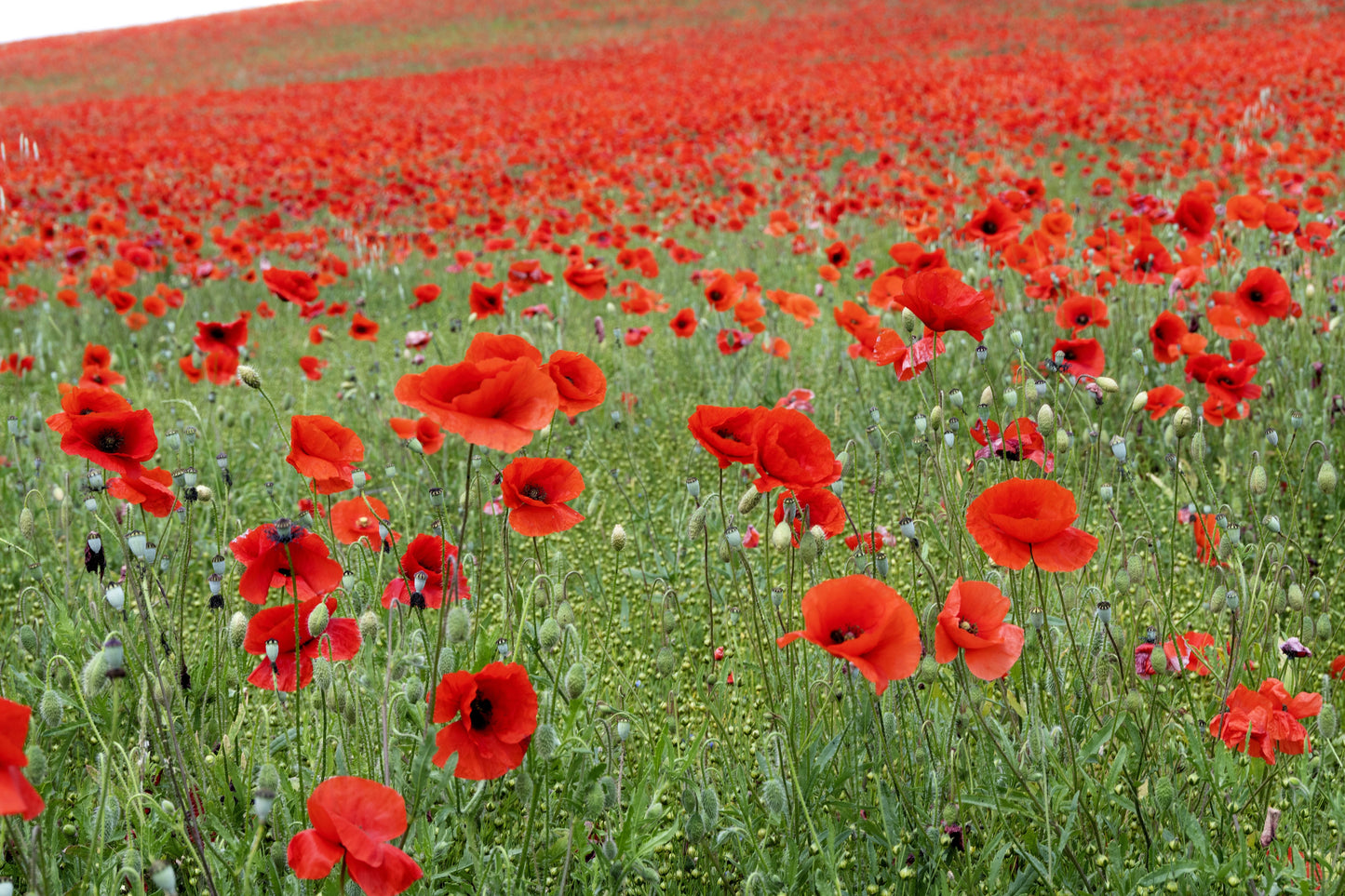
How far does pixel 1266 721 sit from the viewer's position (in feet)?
4.98

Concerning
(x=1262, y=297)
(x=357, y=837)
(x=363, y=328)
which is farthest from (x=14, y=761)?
(x=363, y=328)

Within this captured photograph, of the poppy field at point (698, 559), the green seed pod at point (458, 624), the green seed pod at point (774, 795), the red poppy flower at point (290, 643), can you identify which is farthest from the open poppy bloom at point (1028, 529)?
the red poppy flower at point (290, 643)

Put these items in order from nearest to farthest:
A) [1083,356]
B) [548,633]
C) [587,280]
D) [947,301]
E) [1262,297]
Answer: [548,633], [947,301], [1083,356], [1262,297], [587,280]

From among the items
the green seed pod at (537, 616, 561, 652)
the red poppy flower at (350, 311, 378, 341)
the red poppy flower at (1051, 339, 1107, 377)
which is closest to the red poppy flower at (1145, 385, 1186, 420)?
the red poppy flower at (1051, 339, 1107, 377)

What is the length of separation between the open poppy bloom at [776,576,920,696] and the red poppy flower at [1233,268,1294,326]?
Result: 7.30 feet

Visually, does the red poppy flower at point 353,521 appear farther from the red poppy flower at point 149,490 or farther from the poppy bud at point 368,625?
the poppy bud at point 368,625

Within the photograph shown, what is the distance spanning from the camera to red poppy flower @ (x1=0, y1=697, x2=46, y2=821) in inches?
31.9

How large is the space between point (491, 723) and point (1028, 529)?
783mm

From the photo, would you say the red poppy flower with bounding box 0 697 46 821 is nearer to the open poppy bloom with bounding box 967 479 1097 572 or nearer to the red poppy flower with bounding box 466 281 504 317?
the open poppy bloom with bounding box 967 479 1097 572

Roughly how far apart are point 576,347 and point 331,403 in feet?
4.31

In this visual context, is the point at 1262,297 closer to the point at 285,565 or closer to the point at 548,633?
the point at 548,633

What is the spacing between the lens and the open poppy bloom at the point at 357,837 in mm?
1038

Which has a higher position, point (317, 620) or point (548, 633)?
point (317, 620)

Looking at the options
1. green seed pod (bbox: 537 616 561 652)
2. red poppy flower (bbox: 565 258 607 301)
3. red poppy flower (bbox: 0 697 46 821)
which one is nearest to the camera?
red poppy flower (bbox: 0 697 46 821)
